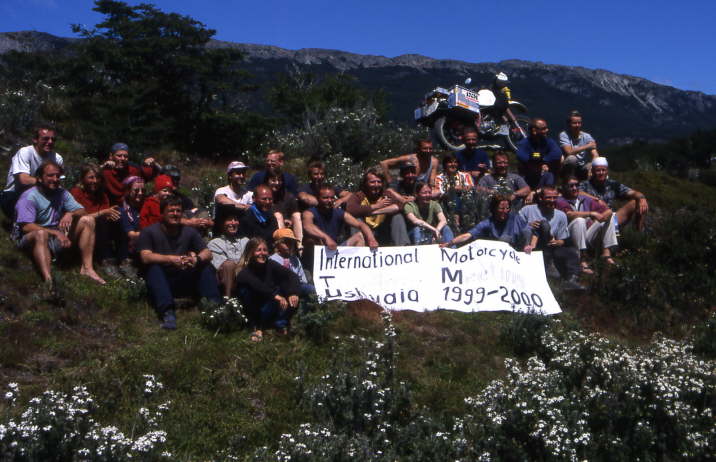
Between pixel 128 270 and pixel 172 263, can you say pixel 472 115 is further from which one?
pixel 172 263

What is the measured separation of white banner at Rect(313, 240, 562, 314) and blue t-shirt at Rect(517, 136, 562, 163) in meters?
2.56

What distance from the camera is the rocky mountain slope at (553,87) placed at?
71500mm

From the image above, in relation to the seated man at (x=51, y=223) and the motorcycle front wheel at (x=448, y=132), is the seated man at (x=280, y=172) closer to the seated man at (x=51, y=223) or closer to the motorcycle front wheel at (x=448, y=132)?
the seated man at (x=51, y=223)

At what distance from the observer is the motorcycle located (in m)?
13.6

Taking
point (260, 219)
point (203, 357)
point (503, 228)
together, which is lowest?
point (203, 357)

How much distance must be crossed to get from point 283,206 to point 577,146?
16.3 feet

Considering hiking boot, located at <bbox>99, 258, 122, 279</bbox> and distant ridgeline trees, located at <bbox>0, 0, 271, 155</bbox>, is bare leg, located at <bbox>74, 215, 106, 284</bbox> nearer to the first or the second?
hiking boot, located at <bbox>99, 258, 122, 279</bbox>

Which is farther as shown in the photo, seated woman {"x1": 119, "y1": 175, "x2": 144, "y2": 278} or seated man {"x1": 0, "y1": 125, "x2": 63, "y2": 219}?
seated man {"x1": 0, "y1": 125, "x2": 63, "y2": 219}

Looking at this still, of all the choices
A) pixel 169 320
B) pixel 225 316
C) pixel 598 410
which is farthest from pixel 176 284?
pixel 598 410

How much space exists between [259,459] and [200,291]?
2445 mm

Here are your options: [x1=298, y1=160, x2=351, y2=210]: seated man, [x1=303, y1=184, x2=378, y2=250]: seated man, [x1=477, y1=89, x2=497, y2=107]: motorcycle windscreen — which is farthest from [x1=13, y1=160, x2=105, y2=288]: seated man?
[x1=477, y1=89, x2=497, y2=107]: motorcycle windscreen

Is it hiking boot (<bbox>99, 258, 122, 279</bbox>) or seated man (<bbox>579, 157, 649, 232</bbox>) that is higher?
seated man (<bbox>579, 157, 649, 232</bbox>)

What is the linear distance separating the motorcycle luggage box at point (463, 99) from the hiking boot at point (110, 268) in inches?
310

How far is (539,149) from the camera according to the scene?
10289mm
